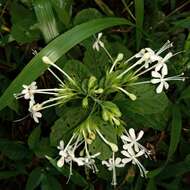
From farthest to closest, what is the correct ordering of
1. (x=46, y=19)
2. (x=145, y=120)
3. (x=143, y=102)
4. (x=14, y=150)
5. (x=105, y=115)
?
(x=14, y=150), (x=46, y=19), (x=145, y=120), (x=143, y=102), (x=105, y=115)

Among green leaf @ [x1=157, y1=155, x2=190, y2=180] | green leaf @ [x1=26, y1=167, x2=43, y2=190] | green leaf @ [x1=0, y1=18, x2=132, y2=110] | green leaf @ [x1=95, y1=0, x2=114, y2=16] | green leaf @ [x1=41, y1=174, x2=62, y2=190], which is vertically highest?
green leaf @ [x1=95, y1=0, x2=114, y2=16]

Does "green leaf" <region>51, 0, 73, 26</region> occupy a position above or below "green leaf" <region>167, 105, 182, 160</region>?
above

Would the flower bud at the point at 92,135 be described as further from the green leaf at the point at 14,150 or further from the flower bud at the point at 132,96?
the green leaf at the point at 14,150

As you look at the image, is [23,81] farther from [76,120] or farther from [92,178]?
[92,178]

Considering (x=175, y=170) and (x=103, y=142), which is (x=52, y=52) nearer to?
(x=103, y=142)

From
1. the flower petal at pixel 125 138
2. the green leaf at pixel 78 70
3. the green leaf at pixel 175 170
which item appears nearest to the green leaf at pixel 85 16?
the green leaf at pixel 78 70

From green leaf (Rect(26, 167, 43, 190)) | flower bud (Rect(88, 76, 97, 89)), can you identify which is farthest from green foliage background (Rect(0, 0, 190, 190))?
flower bud (Rect(88, 76, 97, 89))

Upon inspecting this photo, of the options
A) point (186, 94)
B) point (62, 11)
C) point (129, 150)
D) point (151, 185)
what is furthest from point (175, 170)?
point (62, 11)

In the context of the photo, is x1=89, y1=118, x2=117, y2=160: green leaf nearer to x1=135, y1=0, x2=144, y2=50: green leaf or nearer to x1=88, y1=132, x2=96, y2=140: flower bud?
x1=88, y1=132, x2=96, y2=140: flower bud
